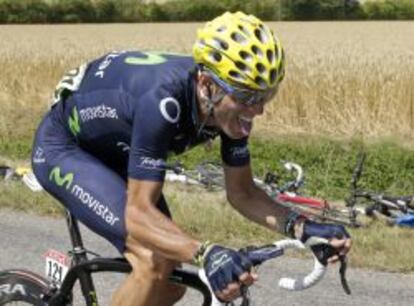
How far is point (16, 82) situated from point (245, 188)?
12463 millimetres

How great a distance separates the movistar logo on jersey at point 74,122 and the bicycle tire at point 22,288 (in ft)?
2.21

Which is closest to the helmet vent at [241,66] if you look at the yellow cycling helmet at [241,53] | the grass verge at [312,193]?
the yellow cycling helmet at [241,53]

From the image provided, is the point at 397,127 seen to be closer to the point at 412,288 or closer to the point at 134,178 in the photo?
the point at 412,288

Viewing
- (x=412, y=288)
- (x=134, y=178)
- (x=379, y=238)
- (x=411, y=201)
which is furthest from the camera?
(x=411, y=201)

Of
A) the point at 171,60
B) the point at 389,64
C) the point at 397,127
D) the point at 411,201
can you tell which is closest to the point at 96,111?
the point at 171,60

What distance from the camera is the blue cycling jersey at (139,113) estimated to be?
10.0 feet

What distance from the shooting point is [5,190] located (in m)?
8.47

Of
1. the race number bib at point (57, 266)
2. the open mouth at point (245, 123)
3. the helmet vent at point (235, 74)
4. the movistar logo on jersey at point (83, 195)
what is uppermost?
the helmet vent at point (235, 74)

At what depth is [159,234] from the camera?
2979 mm

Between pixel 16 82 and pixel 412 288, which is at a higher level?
pixel 412 288

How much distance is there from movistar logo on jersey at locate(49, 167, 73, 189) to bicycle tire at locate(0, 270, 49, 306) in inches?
18.5

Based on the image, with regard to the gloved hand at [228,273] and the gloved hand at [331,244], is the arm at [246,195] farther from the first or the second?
the gloved hand at [228,273]

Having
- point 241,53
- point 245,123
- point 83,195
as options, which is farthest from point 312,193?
point 241,53

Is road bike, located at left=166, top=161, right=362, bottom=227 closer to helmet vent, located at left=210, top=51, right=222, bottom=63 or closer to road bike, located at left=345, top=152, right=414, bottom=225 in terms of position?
road bike, located at left=345, top=152, right=414, bottom=225
